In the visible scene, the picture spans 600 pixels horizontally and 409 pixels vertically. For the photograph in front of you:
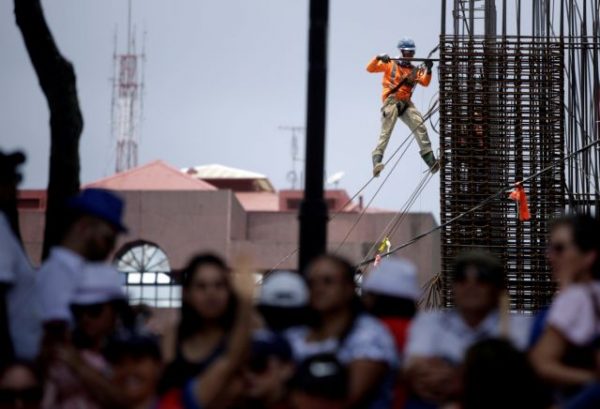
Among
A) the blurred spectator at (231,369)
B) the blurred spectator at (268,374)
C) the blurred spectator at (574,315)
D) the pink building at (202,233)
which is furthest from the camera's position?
the pink building at (202,233)

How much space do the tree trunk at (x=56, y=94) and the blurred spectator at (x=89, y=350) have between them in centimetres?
352

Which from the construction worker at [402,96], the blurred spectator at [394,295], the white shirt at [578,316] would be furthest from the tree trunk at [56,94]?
the construction worker at [402,96]

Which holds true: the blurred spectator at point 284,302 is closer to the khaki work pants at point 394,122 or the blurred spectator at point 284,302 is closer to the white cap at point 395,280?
the white cap at point 395,280

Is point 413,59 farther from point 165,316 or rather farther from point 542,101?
point 165,316

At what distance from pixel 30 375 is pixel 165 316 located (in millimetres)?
67797

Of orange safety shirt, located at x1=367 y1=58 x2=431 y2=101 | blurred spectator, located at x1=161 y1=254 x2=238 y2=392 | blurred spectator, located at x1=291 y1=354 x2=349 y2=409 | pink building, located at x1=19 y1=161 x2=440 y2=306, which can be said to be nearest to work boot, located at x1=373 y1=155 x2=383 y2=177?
orange safety shirt, located at x1=367 y1=58 x2=431 y2=101

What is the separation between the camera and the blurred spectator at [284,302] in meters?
7.66

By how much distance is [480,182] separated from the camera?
26.4 metres

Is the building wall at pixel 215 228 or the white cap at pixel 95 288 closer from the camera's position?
the white cap at pixel 95 288

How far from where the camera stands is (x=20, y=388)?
720 centimetres

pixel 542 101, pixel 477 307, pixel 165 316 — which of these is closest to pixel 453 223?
pixel 542 101

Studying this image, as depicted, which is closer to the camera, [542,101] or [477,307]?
[477,307]

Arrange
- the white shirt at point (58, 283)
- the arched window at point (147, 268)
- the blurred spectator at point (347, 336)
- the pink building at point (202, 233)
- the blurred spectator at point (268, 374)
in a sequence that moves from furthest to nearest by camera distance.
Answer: the arched window at point (147, 268) → the pink building at point (202, 233) → the white shirt at point (58, 283) → the blurred spectator at point (347, 336) → the blurred spectator at point (268, 374)

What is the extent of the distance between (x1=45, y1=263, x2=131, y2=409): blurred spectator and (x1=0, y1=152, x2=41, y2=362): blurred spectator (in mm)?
286
